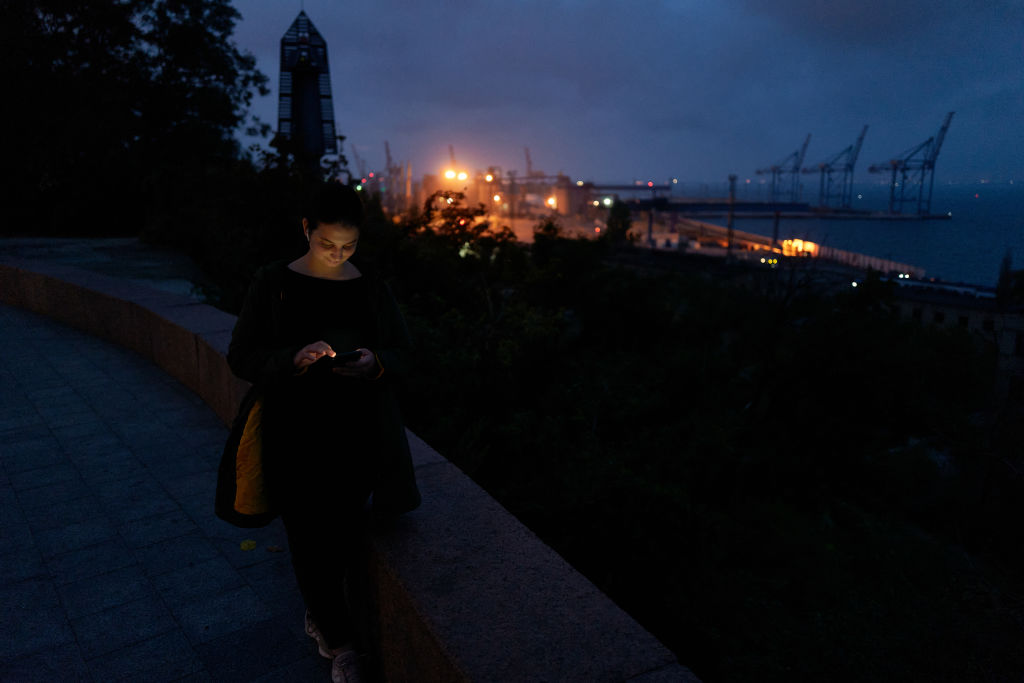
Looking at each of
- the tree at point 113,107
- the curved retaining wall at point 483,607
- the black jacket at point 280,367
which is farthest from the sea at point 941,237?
the black jacket at point 280,367

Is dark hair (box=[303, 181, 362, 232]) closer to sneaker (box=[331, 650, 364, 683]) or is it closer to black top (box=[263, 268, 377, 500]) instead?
black top (box=[263, 268, 377, 500])

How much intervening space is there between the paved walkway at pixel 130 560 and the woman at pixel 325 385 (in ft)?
2.08

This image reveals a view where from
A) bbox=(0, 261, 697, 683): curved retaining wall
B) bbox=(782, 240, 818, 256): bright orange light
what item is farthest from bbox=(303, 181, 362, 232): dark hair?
bbox=(782, 240, 818, 256): bright orange light

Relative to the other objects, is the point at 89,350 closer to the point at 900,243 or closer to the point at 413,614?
the point at 413,614

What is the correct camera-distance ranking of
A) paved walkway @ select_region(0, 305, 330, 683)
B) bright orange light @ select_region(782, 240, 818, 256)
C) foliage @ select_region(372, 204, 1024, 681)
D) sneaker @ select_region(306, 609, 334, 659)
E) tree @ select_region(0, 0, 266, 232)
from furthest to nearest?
bright orange light @ select_region(782, 240, 818, 256), tree @ select_region(0, 0, 266, 232), foliage @ select_region(372, 204, 1024, 681), paved walkway @ select_region(0, 305, 330, 683), sneaker @ select_region(306, 609, 334, 659)

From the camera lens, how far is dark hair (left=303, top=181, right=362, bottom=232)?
2254 millimetres

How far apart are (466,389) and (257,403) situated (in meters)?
4.63

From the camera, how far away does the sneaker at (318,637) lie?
103 inches

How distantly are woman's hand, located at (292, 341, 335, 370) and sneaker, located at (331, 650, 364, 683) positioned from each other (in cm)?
112

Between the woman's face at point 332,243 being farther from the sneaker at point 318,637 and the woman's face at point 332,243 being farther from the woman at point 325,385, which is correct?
the sneaker at point 318,637

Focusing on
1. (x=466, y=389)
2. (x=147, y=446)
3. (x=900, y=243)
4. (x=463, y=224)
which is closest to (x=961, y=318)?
(x=463, y=224)

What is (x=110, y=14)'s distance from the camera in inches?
828

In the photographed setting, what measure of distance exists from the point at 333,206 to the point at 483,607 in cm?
140

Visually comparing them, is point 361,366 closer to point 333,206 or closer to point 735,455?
point 333,206
